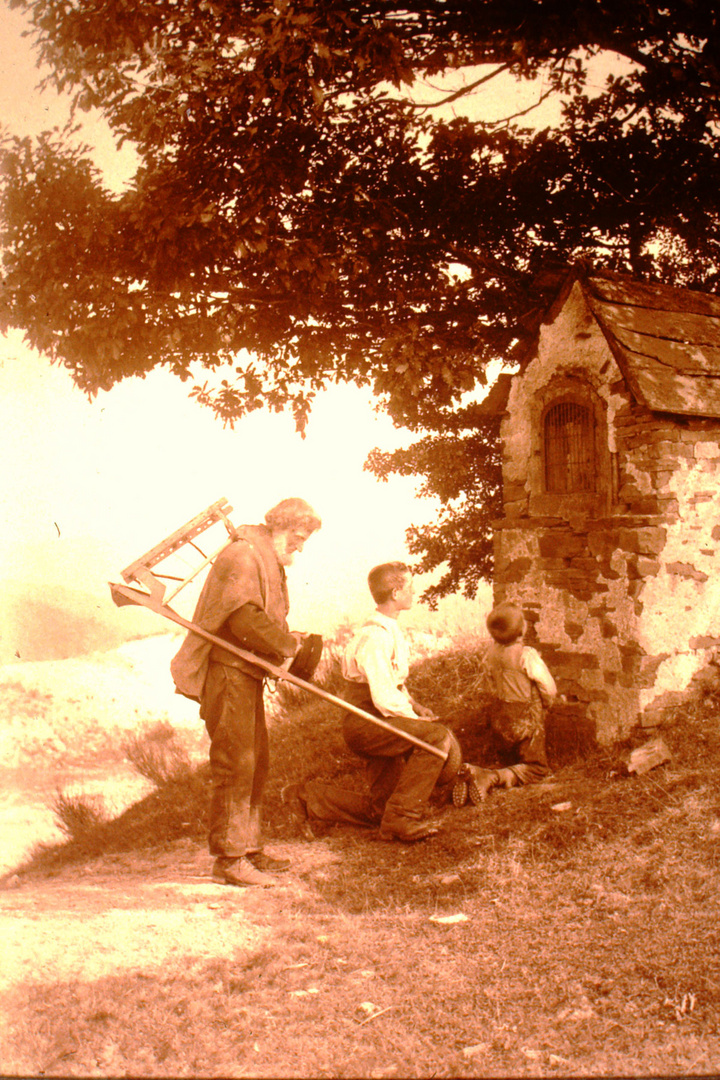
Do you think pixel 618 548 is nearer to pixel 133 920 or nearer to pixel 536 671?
pixel 536 671

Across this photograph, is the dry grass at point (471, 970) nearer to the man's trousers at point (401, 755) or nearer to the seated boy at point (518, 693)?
the man's trousers at point (401, 755)

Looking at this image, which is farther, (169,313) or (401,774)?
(169,313)

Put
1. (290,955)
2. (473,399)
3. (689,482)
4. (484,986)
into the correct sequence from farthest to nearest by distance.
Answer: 1. (473,399)
2. (689,482)
3. (290,955)
4. (484,986)

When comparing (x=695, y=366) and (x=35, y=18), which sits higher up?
(x=35, y=18)

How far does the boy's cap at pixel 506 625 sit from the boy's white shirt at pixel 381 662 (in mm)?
1561

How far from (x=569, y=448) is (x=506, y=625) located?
2137mm

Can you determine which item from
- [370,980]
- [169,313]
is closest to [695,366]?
[169,313]

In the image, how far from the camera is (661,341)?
838cm

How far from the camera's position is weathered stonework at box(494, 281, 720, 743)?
25.6ft

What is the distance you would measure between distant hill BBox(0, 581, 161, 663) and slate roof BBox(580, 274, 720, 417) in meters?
7.91

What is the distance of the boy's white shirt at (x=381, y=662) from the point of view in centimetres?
616

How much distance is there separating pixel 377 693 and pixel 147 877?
2.19m

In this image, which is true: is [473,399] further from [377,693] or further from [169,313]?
[377,693]

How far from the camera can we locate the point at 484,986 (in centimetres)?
427
